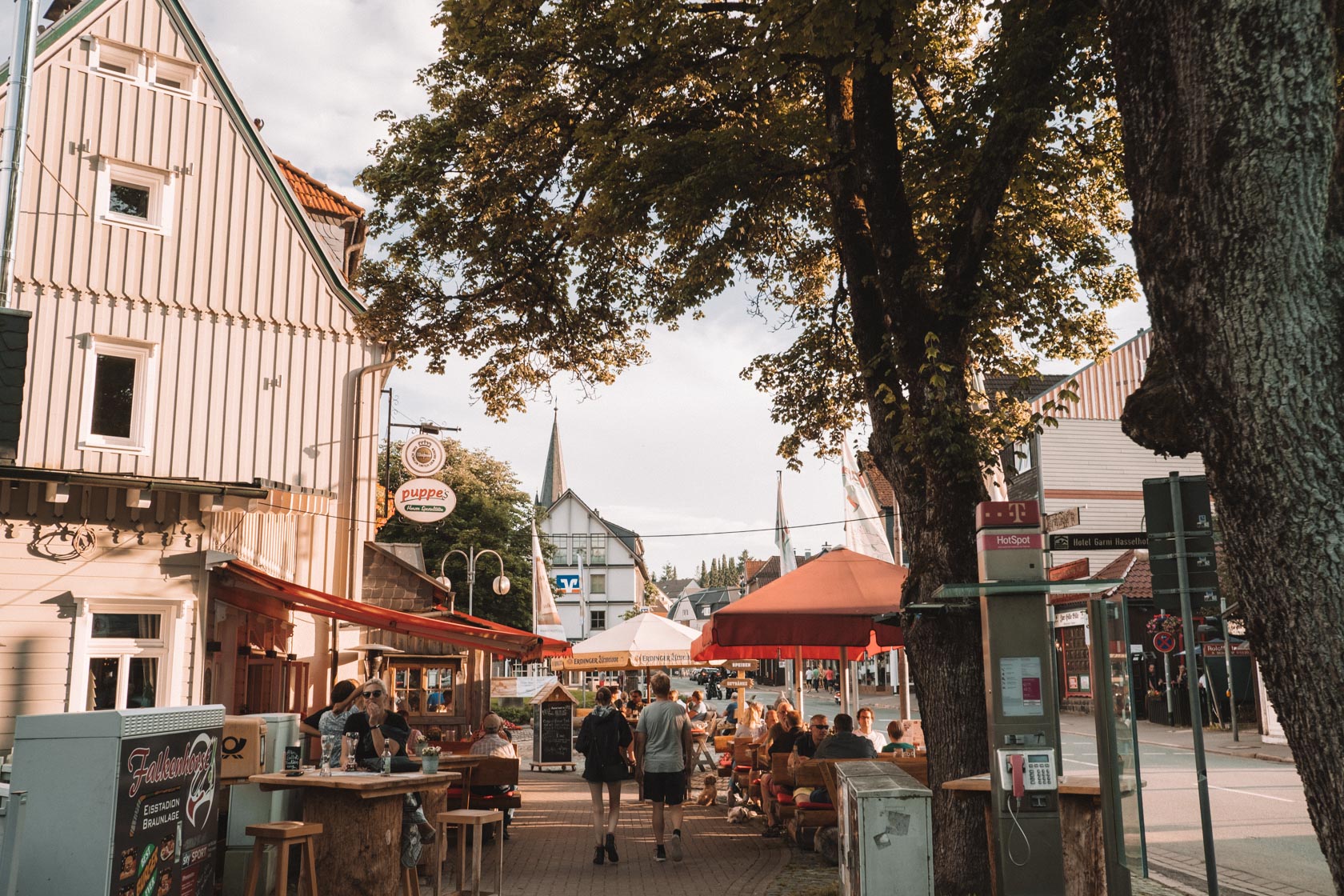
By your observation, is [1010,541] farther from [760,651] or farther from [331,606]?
[760,651]

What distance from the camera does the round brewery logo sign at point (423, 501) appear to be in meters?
19.9

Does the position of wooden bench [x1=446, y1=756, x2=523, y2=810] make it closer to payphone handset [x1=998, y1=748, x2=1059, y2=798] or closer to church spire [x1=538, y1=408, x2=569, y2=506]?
payphone handset [x1=998, y1=748, x2=1059, y2=798]

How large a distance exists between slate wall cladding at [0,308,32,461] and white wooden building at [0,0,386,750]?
4457mm

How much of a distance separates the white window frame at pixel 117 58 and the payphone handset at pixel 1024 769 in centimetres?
1256

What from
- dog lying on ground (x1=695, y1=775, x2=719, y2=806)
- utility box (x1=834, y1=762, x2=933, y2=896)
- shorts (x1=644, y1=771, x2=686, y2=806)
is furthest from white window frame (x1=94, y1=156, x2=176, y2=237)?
utility box (x1=834, y1=762, x2=933, y2=896)

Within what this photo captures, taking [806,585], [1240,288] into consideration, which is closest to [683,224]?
[806,585]

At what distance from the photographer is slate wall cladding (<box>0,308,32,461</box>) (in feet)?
24.4

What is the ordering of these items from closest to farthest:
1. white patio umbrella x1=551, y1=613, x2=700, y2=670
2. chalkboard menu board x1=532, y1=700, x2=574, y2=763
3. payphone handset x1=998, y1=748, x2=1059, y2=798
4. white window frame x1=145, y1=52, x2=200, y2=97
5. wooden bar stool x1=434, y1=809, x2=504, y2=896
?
payphone handset x1=998, y1=748, x2=1059, y2=798 < wooden bar stool x1=434, y1=809, x2=504, y2=896 < white window frame x1=145, y1=52, x2=200, y2=97 < white patio umbrella x1=551, y1=613, x2=700, y2=670 < chalkboard menu board x1=532, y1=700, x2=574, y2=763

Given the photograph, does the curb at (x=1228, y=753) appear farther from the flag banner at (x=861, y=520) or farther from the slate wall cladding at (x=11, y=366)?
the slate wall cladding at (x=11, y=366)

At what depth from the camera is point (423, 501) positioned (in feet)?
65.7

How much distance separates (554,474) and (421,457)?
3339 inches

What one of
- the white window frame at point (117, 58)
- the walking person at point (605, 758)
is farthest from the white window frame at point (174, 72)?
the walking person at point (605, 758)

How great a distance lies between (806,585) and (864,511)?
399 inches

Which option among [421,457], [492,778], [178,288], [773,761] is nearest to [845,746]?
[773,761]
